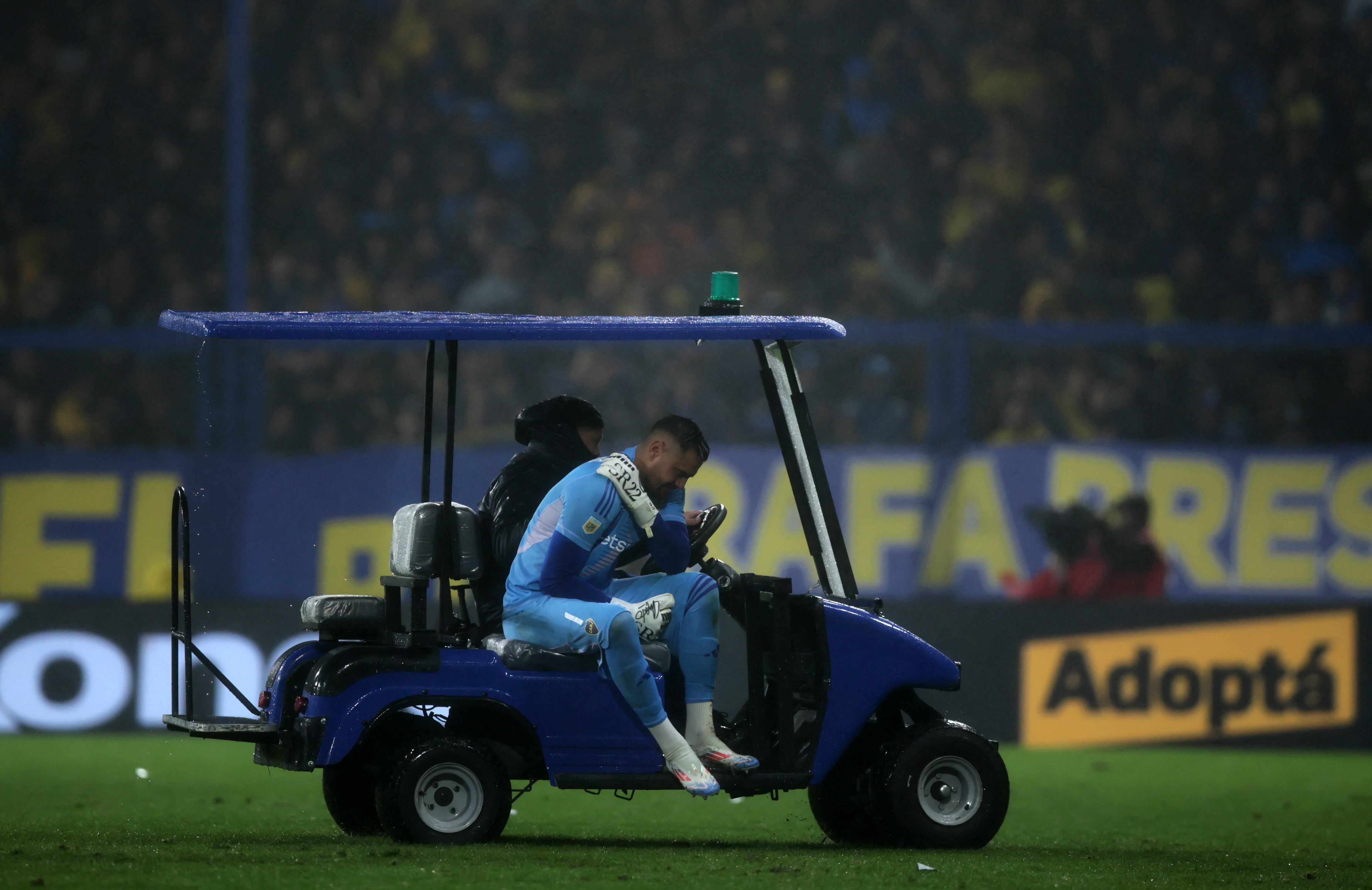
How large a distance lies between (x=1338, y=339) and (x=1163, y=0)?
4.68 meters

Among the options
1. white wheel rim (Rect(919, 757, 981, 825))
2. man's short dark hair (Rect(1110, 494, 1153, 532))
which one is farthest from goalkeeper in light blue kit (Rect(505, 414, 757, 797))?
man's short dark hair (Rect(1110, 494, 1153, 532))

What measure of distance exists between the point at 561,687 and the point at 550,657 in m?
0.11

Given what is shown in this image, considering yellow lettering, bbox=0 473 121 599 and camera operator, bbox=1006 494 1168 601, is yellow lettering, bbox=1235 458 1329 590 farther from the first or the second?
yellow lettering, bbox=0 473 121 599

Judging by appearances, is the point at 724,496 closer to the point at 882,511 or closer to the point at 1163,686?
the point at 882,511

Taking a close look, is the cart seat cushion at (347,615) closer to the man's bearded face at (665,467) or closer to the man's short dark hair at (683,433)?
the man's bearded face at (665,467)

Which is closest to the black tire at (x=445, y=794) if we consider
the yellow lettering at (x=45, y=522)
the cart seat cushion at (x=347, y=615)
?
the cart seat cushion at (x=347, y=615)

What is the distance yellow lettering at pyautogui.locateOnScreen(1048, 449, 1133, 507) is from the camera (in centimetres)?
1352

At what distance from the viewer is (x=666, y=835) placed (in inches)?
330

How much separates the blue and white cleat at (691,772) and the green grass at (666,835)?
0.26 metres

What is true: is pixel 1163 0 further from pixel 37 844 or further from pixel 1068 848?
pixel 37 844

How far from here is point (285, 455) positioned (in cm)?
1359

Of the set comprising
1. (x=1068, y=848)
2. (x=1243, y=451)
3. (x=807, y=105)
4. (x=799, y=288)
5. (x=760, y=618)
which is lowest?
(x=1068, y=848)

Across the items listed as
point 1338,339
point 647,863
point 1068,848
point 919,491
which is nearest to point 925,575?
point 919,491

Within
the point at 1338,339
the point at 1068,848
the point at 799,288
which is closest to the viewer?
the point at 1068,848
